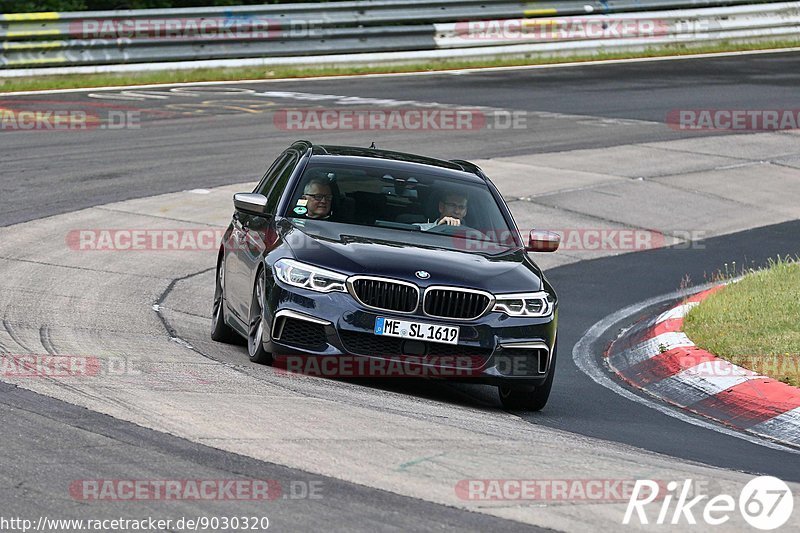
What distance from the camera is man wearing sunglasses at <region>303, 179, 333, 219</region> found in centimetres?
1016

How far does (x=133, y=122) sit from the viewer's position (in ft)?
72.5

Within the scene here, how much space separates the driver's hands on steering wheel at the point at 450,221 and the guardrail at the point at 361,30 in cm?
1682

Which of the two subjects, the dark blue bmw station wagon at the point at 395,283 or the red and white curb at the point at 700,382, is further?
the red and white curb at the point at 700,382

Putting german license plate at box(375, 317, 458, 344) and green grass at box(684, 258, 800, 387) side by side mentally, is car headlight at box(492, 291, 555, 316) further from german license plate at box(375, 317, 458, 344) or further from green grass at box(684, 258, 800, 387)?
green grass at box(684, 258, 800, 387)

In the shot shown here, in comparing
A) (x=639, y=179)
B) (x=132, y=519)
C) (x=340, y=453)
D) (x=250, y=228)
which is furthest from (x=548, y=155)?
(x=132, y=519)

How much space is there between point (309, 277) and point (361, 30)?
2071 cm

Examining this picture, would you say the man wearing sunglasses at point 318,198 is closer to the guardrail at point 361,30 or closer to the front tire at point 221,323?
the front tire at point 221,323

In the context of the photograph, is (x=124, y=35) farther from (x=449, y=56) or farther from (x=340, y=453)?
(x=340, y=453)

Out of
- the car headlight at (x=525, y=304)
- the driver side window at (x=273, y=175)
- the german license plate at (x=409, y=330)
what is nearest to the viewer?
the german license plate at (x=409, y=330)

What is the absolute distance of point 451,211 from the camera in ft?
33.8

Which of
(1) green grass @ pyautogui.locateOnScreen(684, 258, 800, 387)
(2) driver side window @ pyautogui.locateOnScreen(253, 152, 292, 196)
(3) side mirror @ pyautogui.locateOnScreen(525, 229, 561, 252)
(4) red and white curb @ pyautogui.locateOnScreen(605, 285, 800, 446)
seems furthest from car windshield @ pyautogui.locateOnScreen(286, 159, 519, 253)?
(1) green grass @ pyautogui.locateOnScreen(684, 258, 800, 387)

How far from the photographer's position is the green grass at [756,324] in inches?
403

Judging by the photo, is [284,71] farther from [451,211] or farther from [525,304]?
[525,304]

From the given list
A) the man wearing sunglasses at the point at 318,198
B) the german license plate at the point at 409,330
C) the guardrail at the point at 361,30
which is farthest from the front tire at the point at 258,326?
the guardrail at the point at 361,30
